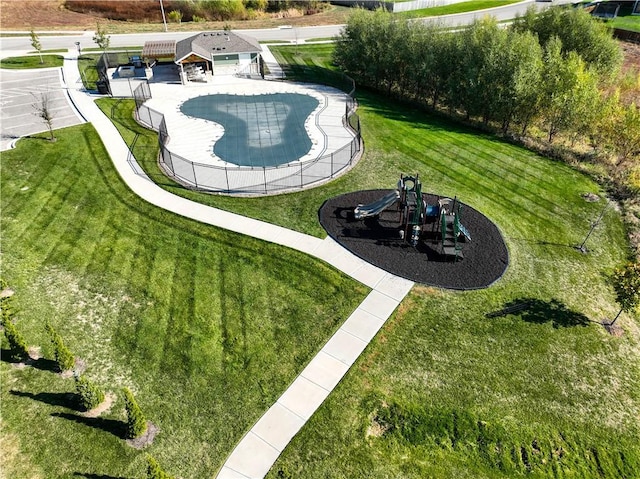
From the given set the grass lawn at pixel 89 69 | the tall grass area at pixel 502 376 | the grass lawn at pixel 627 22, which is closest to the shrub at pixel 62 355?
the tall grass area at pixel 502 376

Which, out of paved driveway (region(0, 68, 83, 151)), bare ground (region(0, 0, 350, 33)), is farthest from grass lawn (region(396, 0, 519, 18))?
paved driveway (region(0, 68, 83, 151))

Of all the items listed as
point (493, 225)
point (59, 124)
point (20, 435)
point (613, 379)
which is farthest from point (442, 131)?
point (20, 435)

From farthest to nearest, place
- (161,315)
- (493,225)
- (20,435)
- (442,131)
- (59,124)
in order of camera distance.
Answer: (442,131) < (59,124) < (493,225) < (161,315) < (20,435)

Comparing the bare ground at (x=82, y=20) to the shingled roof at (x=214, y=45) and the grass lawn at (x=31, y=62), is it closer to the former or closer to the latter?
the grass lawn at (x=31, y=62)

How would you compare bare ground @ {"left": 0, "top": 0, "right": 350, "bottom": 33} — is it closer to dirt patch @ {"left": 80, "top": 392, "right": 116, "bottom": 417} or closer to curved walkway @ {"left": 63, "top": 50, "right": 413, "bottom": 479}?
curved walkway @ {"left": 63, "top": 50, "right": 413, "bottom": 479}

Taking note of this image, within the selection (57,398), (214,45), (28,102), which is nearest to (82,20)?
(214,45)

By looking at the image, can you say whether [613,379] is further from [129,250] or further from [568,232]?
[129,250]
